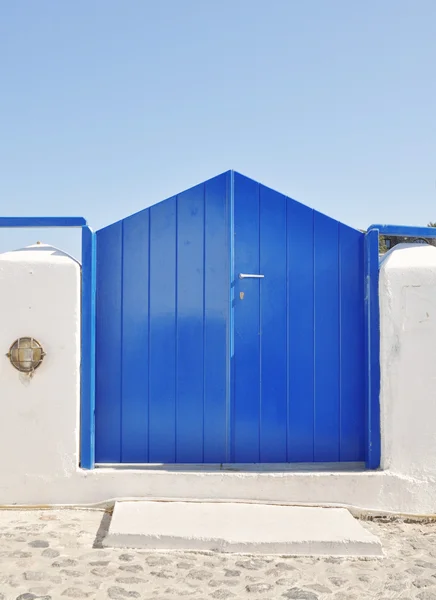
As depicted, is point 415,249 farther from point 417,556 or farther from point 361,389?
point 417,556

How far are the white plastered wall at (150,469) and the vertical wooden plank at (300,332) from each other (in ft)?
0.85

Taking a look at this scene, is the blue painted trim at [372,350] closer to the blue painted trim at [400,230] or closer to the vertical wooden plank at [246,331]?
the blue painted trim at [400,230]

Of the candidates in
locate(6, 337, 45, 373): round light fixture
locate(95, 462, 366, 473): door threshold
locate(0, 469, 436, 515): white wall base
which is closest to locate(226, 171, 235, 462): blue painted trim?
locate(95, 462, 366, 473): door threshold

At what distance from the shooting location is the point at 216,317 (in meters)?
4.73

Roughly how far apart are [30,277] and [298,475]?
2.40 m

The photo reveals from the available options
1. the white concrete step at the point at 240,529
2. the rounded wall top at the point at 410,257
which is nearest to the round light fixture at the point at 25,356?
the white concrete step at the point at 240,529

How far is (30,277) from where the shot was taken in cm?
455

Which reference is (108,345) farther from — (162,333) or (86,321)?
(162,333)

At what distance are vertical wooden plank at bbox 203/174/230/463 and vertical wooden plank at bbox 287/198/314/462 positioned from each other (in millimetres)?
489

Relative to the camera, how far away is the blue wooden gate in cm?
470

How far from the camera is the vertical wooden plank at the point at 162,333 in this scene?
15.4ft

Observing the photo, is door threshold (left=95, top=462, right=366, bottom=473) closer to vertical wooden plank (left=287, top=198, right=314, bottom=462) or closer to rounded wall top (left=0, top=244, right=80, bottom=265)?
vertical wooden plank (left=287, top=198, right=314, bottom=462)

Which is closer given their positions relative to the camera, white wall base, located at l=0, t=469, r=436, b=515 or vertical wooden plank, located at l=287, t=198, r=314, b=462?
white wall base, located at l=0, t=469, r=436, b=515

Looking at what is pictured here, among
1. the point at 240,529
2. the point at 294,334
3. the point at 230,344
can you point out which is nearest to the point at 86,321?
the point at 230,344
